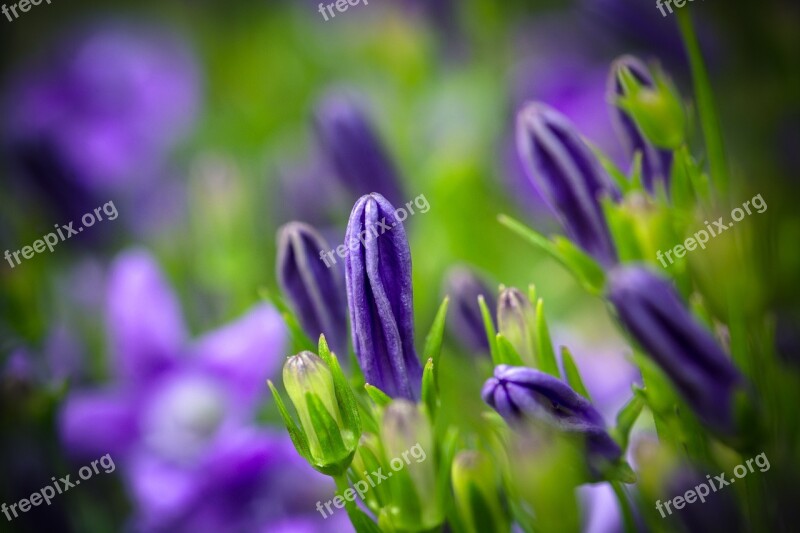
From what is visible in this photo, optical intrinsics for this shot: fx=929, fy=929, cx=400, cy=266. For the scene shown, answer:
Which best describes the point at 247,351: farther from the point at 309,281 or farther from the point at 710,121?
the point at 710,121

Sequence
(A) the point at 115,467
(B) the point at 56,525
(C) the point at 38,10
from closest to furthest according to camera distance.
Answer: (B) the point at 56,525
(A) the point at 115,467
(C) the point at 38,10

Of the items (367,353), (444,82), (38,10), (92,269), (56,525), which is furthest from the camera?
(38,10)

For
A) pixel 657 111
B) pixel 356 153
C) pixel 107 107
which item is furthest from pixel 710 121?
pixel 107 107

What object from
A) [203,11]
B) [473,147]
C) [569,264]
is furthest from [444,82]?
[569,264]

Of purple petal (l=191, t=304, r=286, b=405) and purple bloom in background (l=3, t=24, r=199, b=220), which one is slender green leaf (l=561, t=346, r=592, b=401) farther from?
purple bloom in background (l=3, t=24, r=199, b=220)

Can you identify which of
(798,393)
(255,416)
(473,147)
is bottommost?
(798,393)

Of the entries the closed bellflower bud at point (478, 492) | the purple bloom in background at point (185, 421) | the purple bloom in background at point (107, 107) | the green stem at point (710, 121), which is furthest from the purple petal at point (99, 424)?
the green stem at point (710, 121)

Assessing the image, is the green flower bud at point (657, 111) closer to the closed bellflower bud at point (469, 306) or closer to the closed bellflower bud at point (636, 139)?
the closed bellflower bud at point (636, 139)

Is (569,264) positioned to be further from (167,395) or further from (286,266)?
(167,395)
